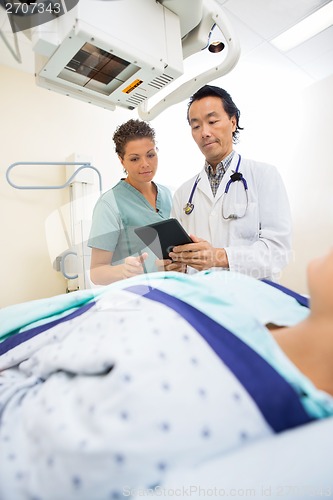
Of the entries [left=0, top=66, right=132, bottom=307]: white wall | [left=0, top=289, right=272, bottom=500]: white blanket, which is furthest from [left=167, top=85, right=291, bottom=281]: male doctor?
[left=0, top=66, right=132, bottom=307]: white wall

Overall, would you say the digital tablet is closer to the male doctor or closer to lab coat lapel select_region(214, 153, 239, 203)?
the male doctor

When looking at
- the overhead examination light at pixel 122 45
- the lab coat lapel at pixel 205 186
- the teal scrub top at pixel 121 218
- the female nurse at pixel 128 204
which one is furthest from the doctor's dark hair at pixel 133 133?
the overhead examination light at pixel 122 45

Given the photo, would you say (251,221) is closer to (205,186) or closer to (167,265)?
(205,186)

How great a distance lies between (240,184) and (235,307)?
2.61ft


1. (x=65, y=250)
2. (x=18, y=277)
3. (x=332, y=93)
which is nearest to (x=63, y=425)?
(x=65, y=250)

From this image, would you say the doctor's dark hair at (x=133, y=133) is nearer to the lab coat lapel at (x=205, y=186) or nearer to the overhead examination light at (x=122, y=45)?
the lab coat lapel at (x=205, y=186)

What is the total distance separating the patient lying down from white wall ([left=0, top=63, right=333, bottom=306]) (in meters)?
1.18

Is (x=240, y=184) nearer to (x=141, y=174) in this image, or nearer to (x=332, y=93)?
(x=141, y=174)

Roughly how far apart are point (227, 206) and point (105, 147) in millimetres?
1306

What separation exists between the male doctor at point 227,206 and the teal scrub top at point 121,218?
15 centimetres

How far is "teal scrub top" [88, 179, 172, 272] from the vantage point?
1.30 m

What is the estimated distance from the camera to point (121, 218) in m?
1.36

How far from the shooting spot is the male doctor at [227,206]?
1.03 meters

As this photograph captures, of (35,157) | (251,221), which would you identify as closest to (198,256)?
(251,221)
